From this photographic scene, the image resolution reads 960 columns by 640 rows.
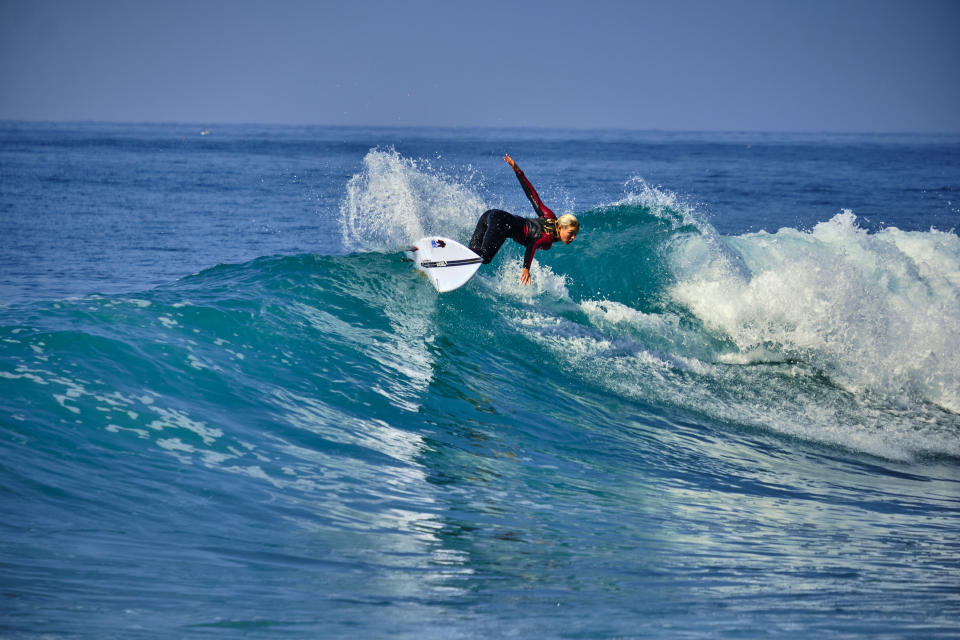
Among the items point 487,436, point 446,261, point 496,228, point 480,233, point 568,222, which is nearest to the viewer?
point 487,436

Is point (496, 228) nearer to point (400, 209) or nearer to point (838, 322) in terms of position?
point (400, 209)

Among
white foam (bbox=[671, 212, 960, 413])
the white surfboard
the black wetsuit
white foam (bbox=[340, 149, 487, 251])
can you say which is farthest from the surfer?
white foam (bbox=[671, 212, 960, 413])

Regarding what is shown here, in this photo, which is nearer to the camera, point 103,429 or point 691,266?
point 103,429

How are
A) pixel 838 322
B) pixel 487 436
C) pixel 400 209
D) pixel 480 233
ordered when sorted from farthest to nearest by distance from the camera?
pixel 400 209
pixel 838 322
pixel 480 233
pixel 487 436

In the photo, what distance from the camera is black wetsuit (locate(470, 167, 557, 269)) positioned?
9.69 meters

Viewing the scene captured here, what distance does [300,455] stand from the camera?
6.38 m

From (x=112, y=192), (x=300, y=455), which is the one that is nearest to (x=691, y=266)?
(x=300, y=455)

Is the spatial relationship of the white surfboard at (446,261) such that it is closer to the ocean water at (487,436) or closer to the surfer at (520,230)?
the surfer at (520,230)

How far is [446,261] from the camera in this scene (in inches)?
408

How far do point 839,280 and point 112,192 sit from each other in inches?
1078

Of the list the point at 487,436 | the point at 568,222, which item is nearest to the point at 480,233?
the point at 568,222

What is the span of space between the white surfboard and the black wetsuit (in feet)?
0.73

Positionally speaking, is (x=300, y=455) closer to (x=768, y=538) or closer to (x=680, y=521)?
(x=680, y=521)

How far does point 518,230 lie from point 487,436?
10.7ft
